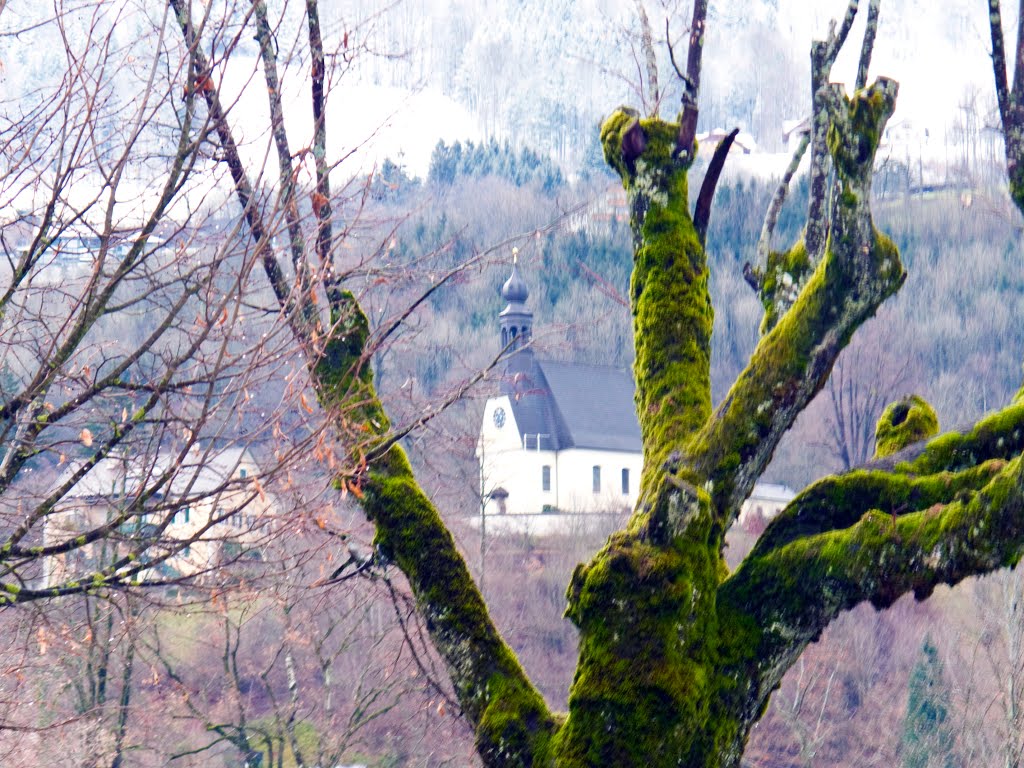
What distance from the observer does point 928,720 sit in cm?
2572

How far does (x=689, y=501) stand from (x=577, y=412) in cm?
5823

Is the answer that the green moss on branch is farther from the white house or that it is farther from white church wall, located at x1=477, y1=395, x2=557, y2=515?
white church wall, located at x1=477, y1=395, x2=557, y2=515

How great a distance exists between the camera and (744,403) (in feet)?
15.8

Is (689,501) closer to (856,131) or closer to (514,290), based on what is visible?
(856,131)

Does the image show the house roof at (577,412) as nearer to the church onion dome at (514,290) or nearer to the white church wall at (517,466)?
the white church wall at (517,466)

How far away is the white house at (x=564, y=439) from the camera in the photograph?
56656 millimetres

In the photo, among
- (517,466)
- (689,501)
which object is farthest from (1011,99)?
(517,466)

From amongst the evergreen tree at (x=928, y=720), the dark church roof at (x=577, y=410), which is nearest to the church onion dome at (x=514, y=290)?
the dark church roof at (x=577, y=410)

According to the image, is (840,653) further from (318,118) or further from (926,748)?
(318,118)

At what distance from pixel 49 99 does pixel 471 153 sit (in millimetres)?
80085

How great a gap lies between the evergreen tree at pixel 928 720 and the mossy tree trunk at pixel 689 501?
833 inches

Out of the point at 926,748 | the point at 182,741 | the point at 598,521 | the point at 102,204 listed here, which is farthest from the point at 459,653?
the point at 598,521

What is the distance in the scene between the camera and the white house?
56656 mm

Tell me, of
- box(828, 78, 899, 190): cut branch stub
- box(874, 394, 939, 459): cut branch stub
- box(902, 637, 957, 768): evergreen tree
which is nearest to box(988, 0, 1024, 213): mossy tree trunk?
box(874, 394, 939, 459): cut branch stub
